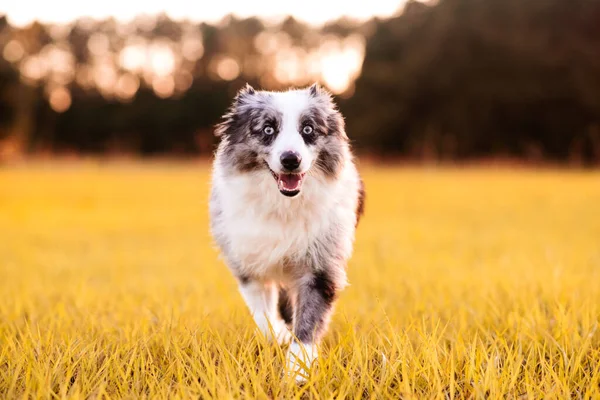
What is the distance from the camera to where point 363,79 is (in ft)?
104

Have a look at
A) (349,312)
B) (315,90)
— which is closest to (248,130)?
(315,90)

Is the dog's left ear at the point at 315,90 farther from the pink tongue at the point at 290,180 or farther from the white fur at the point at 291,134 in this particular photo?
the pink tongue at the point at 290,180

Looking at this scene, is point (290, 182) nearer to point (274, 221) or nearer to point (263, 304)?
point (274, 221)

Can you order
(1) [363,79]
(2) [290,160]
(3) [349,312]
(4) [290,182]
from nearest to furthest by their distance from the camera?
(2) [290,160] → (4) [290,182] → (3) [349,312] → (1) [363,79]

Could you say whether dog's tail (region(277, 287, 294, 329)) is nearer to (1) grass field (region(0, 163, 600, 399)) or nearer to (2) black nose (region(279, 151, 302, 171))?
(1) grass field (region(0, 163, 600, 399))

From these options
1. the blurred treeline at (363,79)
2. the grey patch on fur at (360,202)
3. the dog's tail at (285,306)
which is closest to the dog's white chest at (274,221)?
the grey patch on fur at (360,202)

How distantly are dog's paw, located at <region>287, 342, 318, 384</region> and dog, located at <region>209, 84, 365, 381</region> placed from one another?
3 cm

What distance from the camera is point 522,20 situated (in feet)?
99.1

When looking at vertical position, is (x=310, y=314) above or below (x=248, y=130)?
below

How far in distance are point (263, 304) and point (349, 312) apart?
105 centimetres

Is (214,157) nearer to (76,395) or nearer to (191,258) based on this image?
(76,395)

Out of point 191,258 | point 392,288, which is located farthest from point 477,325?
point 191,258

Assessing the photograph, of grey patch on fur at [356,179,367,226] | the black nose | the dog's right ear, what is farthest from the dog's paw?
the dog's right ear

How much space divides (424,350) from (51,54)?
37391 millimetres
